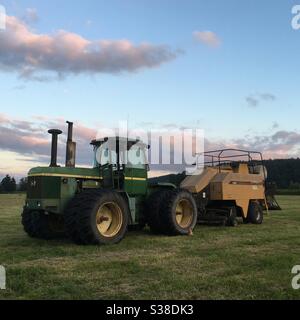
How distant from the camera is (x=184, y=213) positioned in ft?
46.2

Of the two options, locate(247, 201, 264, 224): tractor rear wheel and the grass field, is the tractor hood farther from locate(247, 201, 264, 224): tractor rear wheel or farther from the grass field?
locate(247, 201, 264, 224): tractor rear wheel

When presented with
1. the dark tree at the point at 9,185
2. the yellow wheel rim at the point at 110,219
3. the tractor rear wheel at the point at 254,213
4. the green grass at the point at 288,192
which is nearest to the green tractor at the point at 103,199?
the yellow wheel rim at the point at 110,219

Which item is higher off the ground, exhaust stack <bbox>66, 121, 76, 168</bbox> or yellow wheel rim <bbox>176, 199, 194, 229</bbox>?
exhaust stack <bbox>66, 121, 76, 168</bbox>

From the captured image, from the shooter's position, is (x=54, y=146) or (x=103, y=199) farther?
(x=54, y=146)

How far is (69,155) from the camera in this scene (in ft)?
40.1

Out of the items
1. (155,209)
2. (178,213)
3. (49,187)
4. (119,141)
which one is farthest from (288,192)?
(49,187)

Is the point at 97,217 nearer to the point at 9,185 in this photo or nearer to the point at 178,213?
the point at 178,213

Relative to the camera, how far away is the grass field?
6.77 metres

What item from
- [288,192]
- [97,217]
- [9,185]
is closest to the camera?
[97,217]

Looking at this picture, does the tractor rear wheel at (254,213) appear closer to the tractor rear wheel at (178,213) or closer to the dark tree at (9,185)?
the tractor rear wheel at (178,213)

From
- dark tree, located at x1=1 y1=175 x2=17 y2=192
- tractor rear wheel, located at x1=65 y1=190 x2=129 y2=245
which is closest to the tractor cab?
tractor rear wheel, located at x1=65 y1=190 x2=129 y2=245

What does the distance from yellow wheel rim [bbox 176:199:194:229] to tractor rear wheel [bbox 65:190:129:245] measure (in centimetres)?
248

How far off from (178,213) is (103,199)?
3402mm
